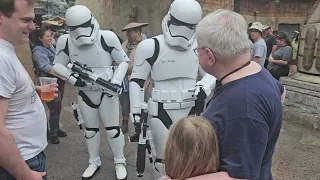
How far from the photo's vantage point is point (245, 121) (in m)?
1.22

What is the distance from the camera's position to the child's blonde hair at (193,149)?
1245mm

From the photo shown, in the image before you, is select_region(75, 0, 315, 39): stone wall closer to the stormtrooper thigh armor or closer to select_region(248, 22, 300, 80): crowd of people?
select_region(248, 22, 300, 80): crowd of people

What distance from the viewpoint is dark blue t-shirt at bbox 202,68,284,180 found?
1223 millimetres

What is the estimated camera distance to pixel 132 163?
385 centimetres

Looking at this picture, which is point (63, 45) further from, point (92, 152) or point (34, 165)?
point (34, 165)

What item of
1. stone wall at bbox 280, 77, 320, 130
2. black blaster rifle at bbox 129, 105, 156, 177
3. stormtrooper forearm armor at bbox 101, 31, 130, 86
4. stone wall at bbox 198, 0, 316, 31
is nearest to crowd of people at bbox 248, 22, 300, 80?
stone wall at bbox 280, 77, 320, 130

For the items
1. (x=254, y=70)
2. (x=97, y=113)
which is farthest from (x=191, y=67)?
(x=254, y=70)

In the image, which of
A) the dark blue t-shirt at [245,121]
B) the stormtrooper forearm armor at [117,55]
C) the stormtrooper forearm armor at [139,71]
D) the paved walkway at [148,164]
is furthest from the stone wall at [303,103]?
the dark blue t-shirt at [245,121]

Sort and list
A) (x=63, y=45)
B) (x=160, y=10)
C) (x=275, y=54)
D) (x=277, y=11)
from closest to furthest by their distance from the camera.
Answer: (x=63, y=45), (x=275, y=54), (x=160, y=10), (x=277, y=11)

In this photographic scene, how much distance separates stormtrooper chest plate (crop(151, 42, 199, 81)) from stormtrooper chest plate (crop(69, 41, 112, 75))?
67cm

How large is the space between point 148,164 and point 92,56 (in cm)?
144

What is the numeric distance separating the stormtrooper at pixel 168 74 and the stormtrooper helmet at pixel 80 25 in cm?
62

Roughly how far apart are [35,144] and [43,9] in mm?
15111

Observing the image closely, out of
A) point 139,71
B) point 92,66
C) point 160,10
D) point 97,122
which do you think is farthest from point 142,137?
point 160,10
